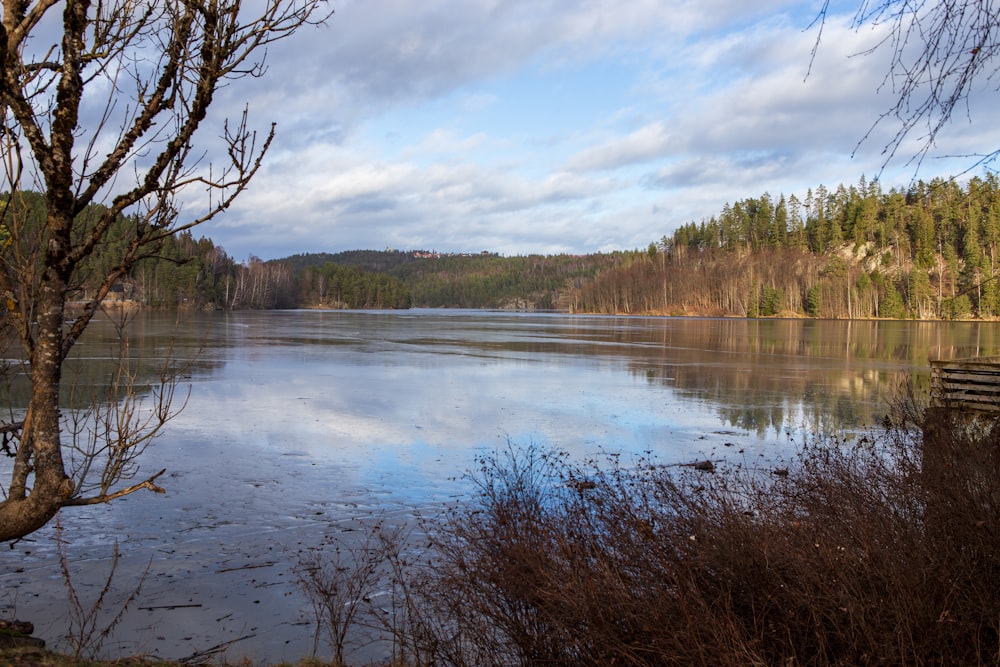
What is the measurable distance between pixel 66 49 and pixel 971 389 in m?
16.8

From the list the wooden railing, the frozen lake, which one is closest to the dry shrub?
the frozen lake

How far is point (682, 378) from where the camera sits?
24.4m

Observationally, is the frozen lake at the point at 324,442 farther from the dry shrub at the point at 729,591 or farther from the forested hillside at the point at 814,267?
the forested hillside at the point at 814,267

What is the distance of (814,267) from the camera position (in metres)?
118

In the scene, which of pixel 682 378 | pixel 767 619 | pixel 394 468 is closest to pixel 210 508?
pixel 394 468

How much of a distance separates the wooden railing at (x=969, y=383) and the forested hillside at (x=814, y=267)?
80074 millimetres

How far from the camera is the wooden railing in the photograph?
47.1 feet

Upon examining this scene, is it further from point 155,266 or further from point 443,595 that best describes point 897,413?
point 155,266

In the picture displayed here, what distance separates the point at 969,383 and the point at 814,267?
112407 mm

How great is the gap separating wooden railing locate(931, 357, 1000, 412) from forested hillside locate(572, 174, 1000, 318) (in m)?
80.1

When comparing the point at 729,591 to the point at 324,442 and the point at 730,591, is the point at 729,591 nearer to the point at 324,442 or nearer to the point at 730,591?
the point at 730,591

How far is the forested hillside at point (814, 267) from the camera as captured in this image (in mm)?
101000

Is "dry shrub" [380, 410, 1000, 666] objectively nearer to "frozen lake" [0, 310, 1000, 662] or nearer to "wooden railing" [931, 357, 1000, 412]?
"frozen lake" [0, 310, 1000, 662]

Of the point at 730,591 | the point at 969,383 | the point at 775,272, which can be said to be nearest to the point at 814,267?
the point at 775,272
